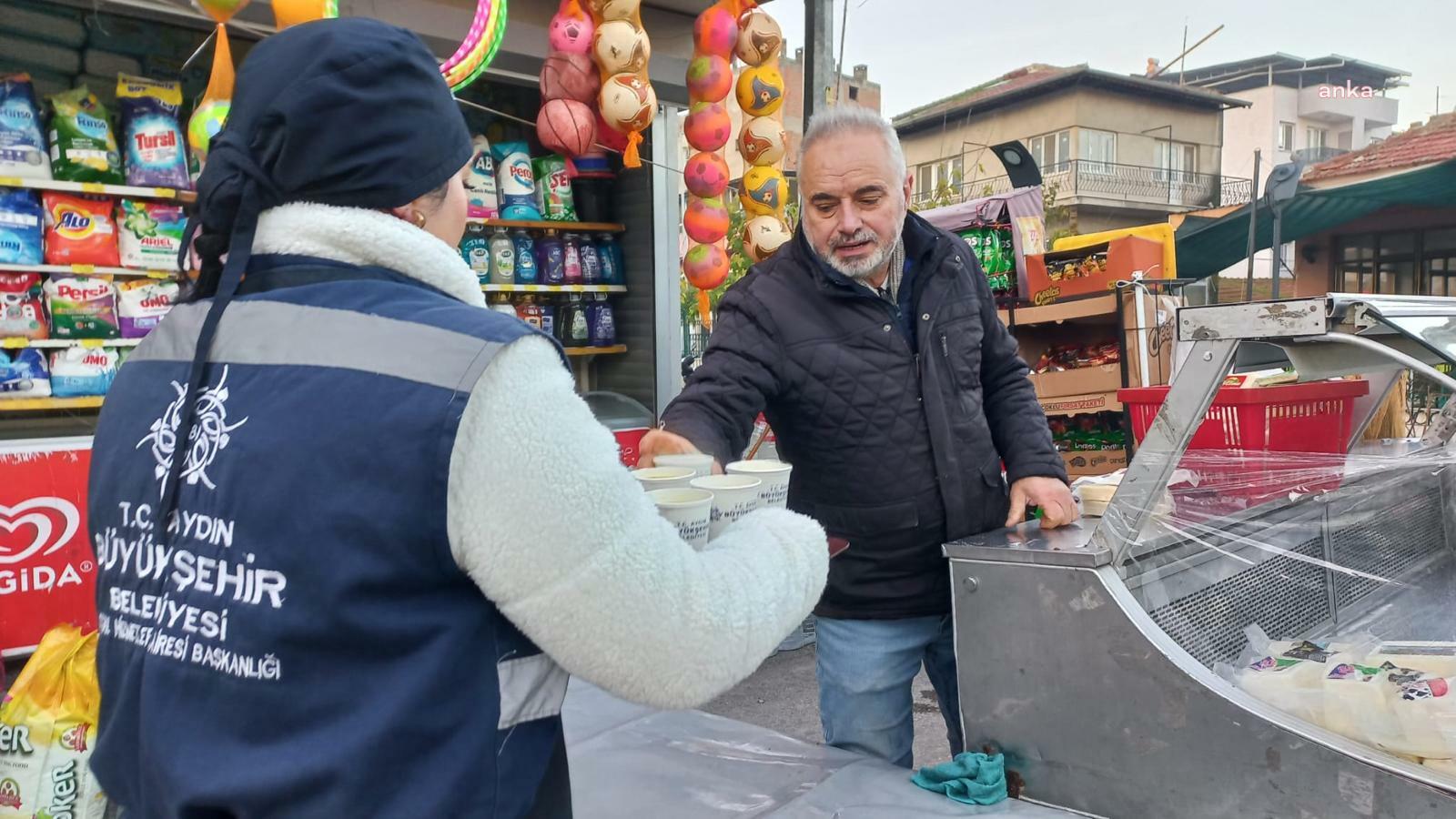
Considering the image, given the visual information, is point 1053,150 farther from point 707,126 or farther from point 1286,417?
point 1286,417

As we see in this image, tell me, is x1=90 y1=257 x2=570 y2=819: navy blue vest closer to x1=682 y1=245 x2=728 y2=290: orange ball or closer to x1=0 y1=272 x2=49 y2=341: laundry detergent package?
x1=0 y1=272 x2=49 y2=341: laundry detergent package

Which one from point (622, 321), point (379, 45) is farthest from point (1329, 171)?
point (379, 45)

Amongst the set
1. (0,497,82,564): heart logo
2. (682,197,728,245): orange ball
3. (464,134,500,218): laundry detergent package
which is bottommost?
(0,497,82,564): heart logo

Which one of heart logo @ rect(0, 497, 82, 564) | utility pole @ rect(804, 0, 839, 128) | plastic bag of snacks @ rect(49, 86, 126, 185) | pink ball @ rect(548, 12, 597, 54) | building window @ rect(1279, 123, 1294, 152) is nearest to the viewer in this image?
heart logo @ rect(0, 497, 82, 564)

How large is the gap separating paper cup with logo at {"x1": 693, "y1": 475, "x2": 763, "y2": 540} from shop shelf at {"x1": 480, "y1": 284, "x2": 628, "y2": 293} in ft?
12.9

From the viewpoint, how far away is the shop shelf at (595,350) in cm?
567

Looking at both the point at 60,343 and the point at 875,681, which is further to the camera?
the point at 60,343

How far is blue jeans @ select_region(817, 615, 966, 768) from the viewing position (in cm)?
219

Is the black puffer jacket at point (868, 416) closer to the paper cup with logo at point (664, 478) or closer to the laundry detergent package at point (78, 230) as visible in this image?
the paper cup with logo at point (664, 478)

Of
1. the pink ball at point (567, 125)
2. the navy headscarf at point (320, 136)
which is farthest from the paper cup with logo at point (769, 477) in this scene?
the pink ball at point (567, 125)

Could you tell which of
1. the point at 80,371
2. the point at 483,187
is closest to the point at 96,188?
the point at 80,371

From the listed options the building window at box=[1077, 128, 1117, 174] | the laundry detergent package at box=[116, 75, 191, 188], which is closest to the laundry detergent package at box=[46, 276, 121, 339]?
the laundry detergent package at box=[116, 75, 191, 188]

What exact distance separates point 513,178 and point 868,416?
373 centimetres

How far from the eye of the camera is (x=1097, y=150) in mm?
27484
